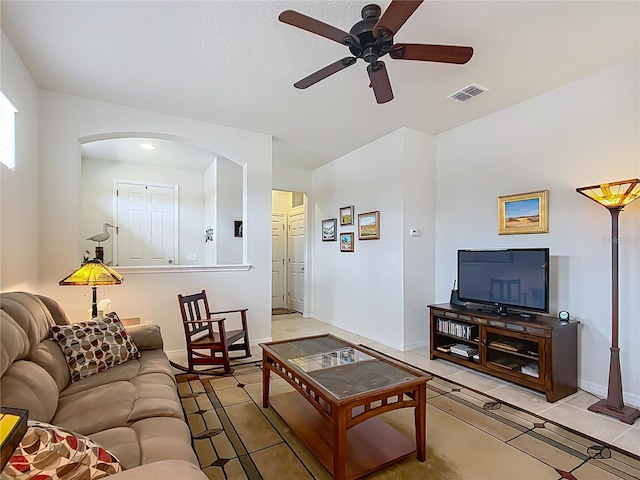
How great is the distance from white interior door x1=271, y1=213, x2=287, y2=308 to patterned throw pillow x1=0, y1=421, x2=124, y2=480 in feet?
19.3

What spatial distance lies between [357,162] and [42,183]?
380 centimetres

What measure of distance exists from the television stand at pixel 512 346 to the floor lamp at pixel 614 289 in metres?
0.29

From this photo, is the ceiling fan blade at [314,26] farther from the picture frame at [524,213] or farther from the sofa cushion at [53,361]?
the picture frame at [524,213]

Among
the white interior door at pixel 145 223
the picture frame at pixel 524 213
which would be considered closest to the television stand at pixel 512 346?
the picture frame at pixel 524 213

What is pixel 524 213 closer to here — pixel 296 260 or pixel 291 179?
pixel 291 179

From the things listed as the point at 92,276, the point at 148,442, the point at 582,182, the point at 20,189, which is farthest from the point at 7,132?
the point at 582,182

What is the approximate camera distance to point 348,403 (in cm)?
168

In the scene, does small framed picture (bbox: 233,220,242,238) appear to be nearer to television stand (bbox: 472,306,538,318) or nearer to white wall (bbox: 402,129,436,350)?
white wall (bbox: 402,129,436,350)

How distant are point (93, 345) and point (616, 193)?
3.93m

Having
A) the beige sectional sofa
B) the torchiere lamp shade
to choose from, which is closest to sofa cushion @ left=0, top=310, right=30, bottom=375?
the beige sectional sofa

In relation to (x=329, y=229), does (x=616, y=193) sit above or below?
above

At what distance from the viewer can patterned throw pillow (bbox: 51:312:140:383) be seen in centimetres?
204

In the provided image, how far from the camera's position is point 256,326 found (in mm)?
4207

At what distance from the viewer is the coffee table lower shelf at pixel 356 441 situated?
178 cm
